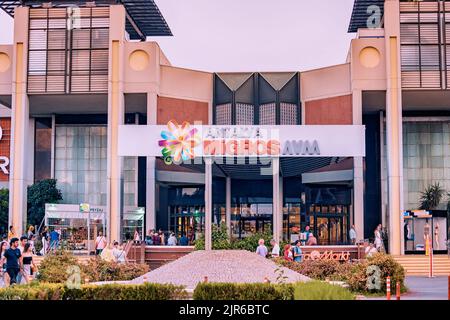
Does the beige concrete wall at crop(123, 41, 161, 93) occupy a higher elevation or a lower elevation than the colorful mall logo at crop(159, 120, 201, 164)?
higher

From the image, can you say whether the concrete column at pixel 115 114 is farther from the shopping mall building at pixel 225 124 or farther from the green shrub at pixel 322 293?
the green shrub at pixel 322 293

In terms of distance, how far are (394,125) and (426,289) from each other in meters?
17.1

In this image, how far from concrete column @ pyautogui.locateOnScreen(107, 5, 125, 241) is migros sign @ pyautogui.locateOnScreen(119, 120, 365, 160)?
5.73m

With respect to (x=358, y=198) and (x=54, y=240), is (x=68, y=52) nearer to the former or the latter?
(x=54, y=240)

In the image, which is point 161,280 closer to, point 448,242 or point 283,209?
point 448,242

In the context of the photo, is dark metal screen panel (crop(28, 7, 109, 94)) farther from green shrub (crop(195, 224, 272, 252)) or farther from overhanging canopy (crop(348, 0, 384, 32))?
overhanging canopy (crop(348, 0, 384, 32))

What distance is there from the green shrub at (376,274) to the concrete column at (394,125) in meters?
16.6

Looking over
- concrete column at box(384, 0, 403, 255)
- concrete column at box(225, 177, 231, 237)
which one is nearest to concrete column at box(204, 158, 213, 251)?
concrete column at box(384, 0, 403, 255)

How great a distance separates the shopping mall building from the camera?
38531mm

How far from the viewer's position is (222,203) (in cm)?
4962

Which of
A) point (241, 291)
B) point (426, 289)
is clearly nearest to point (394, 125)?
point (426, 289)

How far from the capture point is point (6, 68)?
144 ft

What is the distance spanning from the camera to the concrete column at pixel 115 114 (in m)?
40.8
